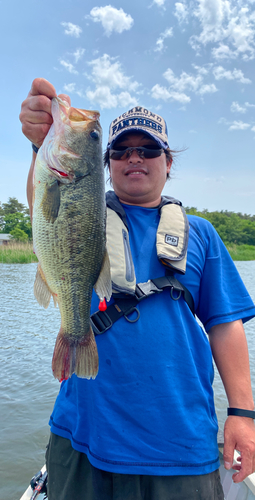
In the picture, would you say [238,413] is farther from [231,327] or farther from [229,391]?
[231,327]

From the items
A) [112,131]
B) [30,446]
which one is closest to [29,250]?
[30,446]

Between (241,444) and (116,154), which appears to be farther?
(116,154)

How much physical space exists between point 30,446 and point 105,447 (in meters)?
2.80

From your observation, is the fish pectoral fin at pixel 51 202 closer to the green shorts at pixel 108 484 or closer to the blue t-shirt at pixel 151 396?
the blue t-shirt at pixel 151 396

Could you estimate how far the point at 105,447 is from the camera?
1460 millimetres

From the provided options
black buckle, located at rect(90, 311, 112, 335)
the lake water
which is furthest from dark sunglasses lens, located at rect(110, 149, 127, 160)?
the lake water

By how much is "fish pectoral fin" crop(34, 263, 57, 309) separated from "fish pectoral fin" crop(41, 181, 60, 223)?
10.0 inches

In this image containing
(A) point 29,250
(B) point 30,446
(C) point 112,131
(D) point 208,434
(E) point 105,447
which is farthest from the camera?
(A) point 29,250

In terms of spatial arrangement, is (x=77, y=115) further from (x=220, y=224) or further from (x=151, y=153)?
(x=220, y=224)

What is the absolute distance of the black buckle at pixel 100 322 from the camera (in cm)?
162

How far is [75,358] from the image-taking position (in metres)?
1.45

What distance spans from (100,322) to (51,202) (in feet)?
2.11

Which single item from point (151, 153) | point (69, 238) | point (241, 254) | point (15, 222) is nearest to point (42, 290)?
point (69, 238)

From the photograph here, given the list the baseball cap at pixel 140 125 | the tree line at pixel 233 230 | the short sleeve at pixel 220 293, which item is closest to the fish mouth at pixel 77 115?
the baseball cap at pixel 140 125
